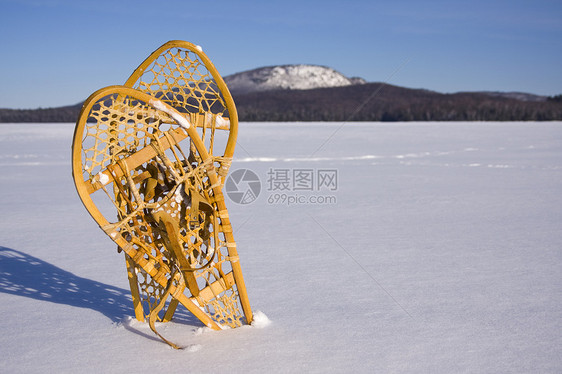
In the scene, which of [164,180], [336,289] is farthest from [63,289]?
[336,289]

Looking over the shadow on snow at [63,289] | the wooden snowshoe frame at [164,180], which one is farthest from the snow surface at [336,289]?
the wooden snowshoe frame at [164,180]

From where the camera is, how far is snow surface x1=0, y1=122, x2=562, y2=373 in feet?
6.82

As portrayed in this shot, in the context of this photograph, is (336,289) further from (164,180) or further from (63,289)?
(63,289)

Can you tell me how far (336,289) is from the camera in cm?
295

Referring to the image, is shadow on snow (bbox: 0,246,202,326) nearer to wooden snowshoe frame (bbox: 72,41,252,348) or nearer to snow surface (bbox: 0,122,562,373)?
snow surface (bbox: 0,122,562,373)

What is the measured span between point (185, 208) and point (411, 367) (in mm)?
1212

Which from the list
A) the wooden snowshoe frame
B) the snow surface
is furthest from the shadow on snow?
the wooden snowshoe frame

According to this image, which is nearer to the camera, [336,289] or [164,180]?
[164,180]

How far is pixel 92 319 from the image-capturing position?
2504 millimetres

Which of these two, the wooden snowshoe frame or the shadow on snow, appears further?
the shadow on snow

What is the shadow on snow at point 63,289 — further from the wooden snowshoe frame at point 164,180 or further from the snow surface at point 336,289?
the wooden snowshoe frame at point 164,180

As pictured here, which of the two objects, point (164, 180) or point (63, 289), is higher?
point (164, 180)

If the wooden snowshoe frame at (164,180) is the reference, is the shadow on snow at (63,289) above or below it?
below

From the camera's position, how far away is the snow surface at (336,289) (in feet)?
6.82
